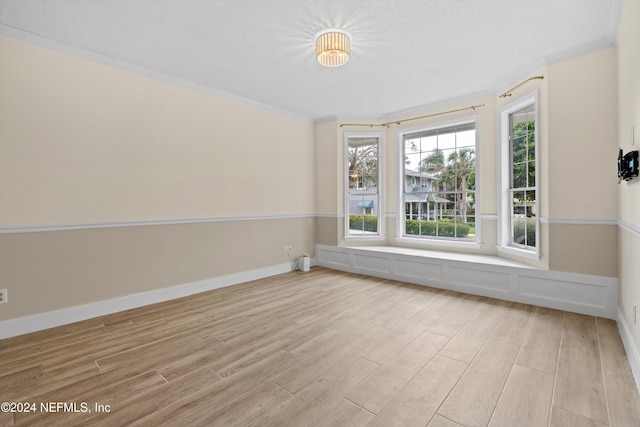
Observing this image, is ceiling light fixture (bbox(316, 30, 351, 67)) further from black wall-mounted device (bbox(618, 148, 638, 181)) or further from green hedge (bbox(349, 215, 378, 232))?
green hedge (bbox(349, 215, 378, 232))

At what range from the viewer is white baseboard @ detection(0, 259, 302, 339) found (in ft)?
9.08

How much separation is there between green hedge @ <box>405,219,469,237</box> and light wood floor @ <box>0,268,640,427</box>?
1.51 meters

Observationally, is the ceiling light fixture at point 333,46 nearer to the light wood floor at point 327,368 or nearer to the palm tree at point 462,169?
the light wood floor at point 327,368

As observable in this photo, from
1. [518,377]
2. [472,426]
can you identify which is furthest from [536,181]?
[472,426]

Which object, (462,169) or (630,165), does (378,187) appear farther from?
(630,165)

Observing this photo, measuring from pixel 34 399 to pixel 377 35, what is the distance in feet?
12.6

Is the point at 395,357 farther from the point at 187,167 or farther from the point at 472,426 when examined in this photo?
the point at 187,167

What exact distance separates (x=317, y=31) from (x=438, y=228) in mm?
3529

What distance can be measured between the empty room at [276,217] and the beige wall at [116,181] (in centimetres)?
2

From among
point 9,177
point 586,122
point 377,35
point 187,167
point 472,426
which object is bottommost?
point 472,426

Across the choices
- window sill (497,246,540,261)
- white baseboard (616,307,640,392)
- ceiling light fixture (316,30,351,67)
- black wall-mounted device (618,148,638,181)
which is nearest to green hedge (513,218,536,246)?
window sill (497,246,540,261)

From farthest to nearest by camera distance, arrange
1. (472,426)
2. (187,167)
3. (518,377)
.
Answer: (187,167) → (518,377) → (472,426)

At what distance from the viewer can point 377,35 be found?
2.86m

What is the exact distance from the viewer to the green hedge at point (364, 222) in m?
5.54
